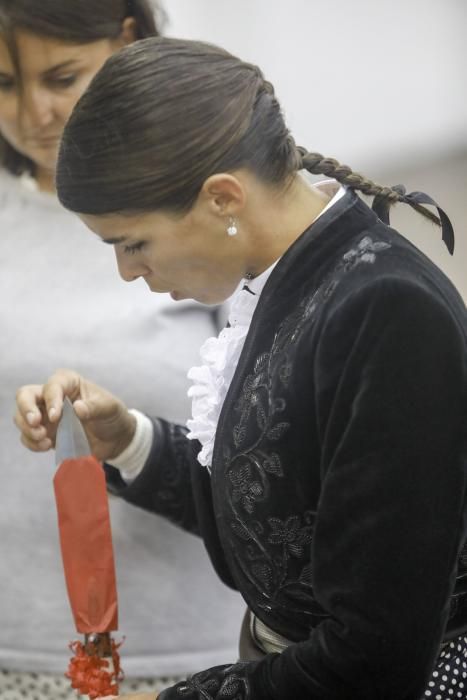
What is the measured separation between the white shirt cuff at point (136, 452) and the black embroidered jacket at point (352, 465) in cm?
37

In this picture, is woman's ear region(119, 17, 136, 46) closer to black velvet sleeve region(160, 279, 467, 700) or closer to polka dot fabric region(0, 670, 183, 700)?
black velvet sleeve region(160, 279, 467, 700)

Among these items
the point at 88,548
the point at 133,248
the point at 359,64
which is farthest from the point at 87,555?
the point at 359,64

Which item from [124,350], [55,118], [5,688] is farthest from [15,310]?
[5,688]

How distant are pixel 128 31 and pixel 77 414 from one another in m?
0.54

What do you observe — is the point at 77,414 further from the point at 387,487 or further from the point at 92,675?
the point at 387,487

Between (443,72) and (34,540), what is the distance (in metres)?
1.28

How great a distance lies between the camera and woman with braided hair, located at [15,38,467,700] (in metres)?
0.81

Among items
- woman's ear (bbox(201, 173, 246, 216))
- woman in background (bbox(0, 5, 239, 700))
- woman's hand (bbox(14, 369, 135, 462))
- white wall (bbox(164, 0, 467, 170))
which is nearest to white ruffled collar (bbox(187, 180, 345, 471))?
woman's ear (bbox(201, 173, 246, 216))

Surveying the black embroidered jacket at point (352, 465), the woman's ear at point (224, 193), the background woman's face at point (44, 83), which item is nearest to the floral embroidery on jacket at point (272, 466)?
the black embroidered jacket at point (352, 465)

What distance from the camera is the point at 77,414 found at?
1265 mm

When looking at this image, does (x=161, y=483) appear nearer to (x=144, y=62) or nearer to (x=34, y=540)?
(x=34, y=540)

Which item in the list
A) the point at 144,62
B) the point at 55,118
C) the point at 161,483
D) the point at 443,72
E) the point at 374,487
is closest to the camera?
the point at 374,487

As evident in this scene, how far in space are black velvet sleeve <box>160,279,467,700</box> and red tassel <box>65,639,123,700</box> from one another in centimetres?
34

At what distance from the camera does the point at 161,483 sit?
52.1 inches
